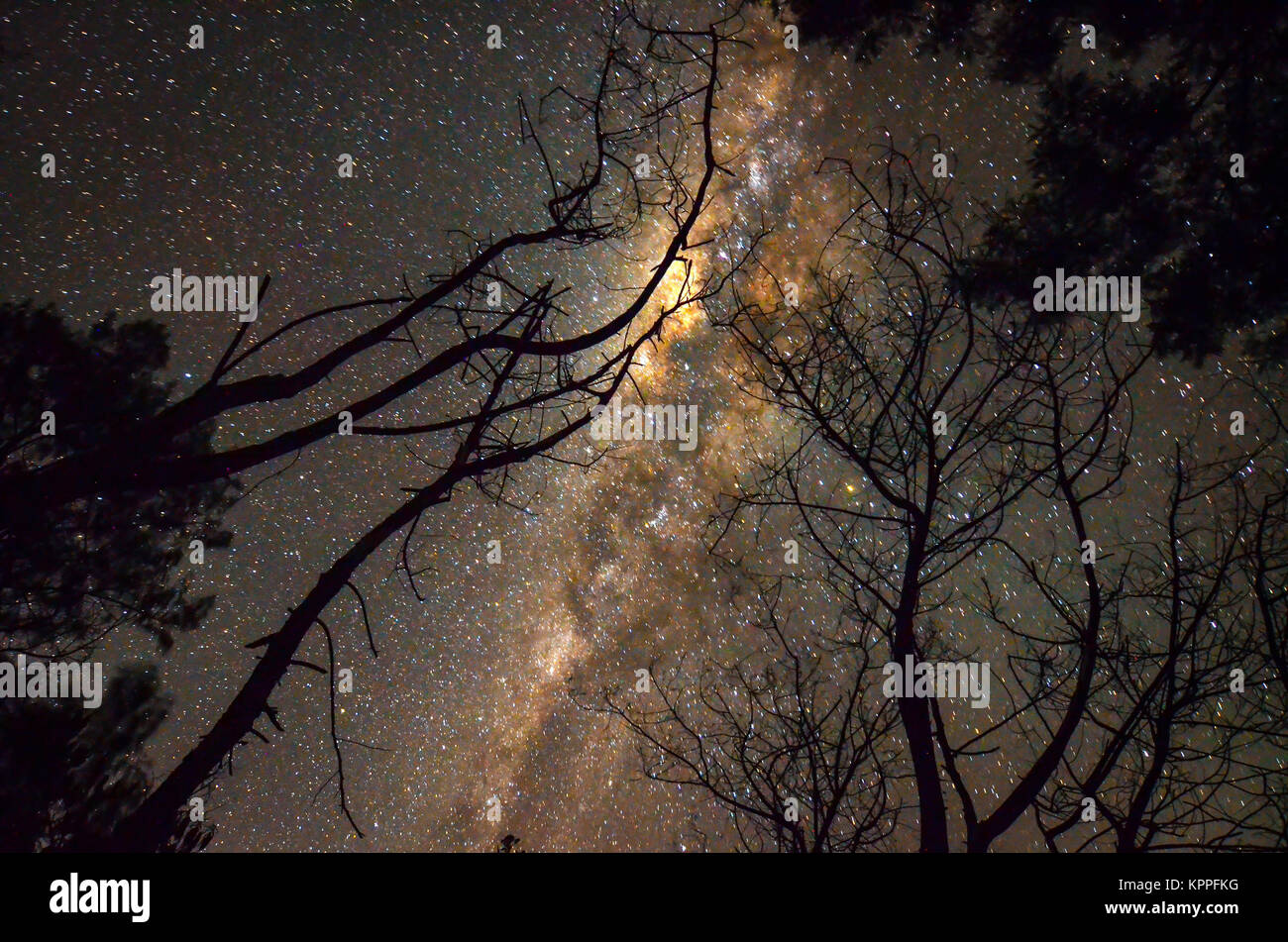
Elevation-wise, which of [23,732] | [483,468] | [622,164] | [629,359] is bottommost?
[23,732]

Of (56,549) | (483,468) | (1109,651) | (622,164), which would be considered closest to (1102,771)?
(1109,651)

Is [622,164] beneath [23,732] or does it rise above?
above

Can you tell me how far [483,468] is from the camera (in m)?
2.05

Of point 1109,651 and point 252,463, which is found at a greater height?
point 252,463

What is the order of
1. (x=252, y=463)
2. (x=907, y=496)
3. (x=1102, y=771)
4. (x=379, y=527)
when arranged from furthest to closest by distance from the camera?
1. (x=907, y=496)
2. (x=1102, y=771)
3. (x=252, y=463)
4. (x=379, y=527)

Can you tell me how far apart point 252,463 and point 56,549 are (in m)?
5.08

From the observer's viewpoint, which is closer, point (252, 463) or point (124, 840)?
point (124, 840)

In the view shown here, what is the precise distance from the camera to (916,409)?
4.21 metres

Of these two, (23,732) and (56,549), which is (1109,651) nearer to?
(56,549)
